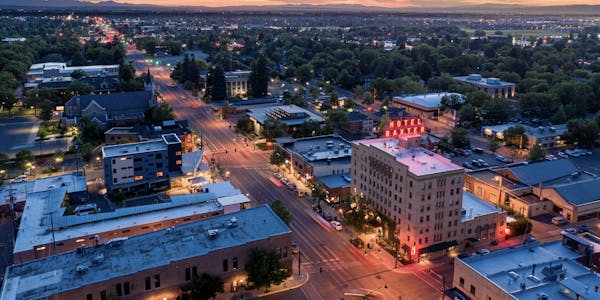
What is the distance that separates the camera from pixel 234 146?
87.1 meters

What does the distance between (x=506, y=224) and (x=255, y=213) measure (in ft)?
91.3

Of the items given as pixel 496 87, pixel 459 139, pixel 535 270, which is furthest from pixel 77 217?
pixel 496 87

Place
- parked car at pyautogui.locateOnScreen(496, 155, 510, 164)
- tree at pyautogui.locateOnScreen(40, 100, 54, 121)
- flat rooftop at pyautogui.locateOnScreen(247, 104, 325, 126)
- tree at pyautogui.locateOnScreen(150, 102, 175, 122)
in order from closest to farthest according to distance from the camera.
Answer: parked car at pyautogui.locateOnScreen(496, 155, 510, 164) → flat rooftop at pyautogui.locateOnScreen(247, 104, 325, 126) → tree at pyautogui.locateOnScreen(150, 102, 175, 122) → tree at pyautogui.locateOnScreen(40, 100, 54, 121)

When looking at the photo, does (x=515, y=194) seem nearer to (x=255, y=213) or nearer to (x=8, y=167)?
(x=255, y=213)

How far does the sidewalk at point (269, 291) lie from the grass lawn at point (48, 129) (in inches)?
2731

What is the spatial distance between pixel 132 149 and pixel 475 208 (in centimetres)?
4486

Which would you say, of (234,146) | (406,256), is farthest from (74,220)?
(234,146)

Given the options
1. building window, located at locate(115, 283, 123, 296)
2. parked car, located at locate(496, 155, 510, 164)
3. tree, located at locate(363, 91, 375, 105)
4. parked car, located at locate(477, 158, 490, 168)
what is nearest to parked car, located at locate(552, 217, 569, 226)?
parked car, located at locate(477, 158, 490, 168)

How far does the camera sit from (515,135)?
283 ft

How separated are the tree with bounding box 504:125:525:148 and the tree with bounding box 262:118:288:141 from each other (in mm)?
40004

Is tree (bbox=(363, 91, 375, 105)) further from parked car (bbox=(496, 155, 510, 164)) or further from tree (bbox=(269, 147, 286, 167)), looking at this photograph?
tree (bbox=(269, 147, 286, 167))

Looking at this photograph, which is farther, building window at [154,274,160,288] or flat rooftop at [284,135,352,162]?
flat rooftop at [284,135,352,162]

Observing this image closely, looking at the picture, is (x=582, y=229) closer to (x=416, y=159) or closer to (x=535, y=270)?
(x=535, y=270)

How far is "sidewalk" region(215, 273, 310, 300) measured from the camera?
40.8m
